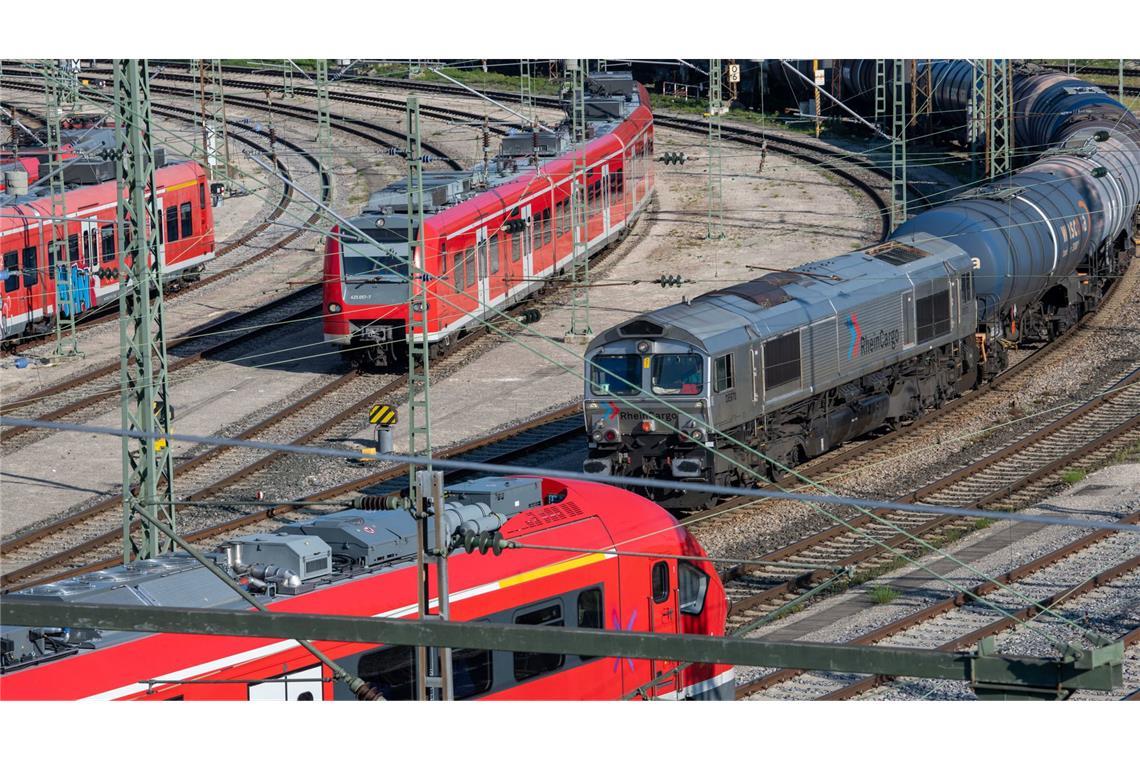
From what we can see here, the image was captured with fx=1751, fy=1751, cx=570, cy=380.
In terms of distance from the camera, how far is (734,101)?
71062 mm

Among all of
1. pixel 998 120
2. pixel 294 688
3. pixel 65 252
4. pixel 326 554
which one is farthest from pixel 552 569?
pixel 998 120

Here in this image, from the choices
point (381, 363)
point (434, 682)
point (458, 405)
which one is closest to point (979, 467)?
point (458, 405)

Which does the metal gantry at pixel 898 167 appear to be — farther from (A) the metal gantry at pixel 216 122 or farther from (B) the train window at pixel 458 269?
(A) the metal gantry at pixel 216 122

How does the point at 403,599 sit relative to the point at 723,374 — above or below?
above

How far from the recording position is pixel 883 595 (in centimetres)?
2323

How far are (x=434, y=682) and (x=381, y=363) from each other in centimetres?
2297

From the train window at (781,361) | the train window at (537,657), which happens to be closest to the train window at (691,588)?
the train window at (537,657)

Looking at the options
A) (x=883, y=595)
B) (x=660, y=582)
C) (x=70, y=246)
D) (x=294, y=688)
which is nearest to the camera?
(x=294, y=688)

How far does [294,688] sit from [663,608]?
4.86 meters

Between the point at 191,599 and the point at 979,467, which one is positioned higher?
the point at 191,599

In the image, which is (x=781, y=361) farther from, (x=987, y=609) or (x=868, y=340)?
(x=987, y=609)
